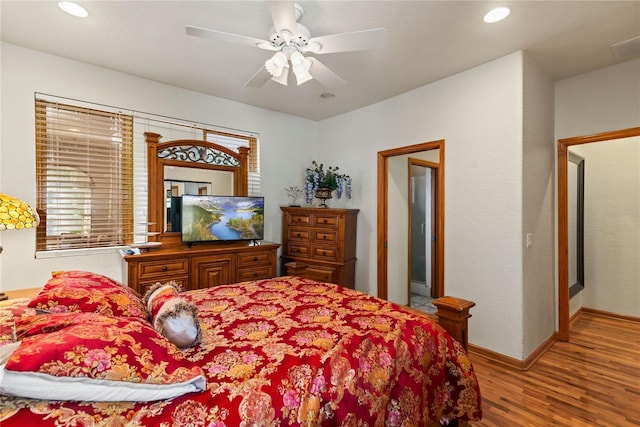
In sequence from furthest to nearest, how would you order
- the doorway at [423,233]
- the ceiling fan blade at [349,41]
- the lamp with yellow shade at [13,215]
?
the doorway at [423,233], the lamp with yellow shade at [13,215], the ceiling fan blade at [349,41]

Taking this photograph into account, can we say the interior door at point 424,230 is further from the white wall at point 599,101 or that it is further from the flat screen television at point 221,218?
the flat screen television at point 221,218

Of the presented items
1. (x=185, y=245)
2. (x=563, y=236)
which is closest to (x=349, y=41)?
(x=185, y=245)

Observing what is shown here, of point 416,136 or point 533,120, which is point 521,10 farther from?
point 416,136

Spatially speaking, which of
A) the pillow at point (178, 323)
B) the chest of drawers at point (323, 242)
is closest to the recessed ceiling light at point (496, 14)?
the chest of drawers at point (323, 242)

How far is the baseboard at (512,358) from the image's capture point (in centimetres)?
264

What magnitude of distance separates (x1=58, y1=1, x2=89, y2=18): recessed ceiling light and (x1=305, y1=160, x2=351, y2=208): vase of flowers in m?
2.79

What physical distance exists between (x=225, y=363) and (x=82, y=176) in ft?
8.98

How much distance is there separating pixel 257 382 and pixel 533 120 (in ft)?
10.4

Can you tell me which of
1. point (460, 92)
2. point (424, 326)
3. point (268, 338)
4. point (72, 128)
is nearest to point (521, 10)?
point (460, 92)

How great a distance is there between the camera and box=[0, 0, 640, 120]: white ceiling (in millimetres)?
2105

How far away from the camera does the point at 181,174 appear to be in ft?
11.5

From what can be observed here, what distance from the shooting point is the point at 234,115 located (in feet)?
13.0

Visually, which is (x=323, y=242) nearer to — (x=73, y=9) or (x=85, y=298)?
(x=85, y=298)

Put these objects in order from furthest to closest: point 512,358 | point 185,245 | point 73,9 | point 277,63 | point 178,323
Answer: point 185,245, point 512,358, point 73,9, point 277,63, point 178,323
